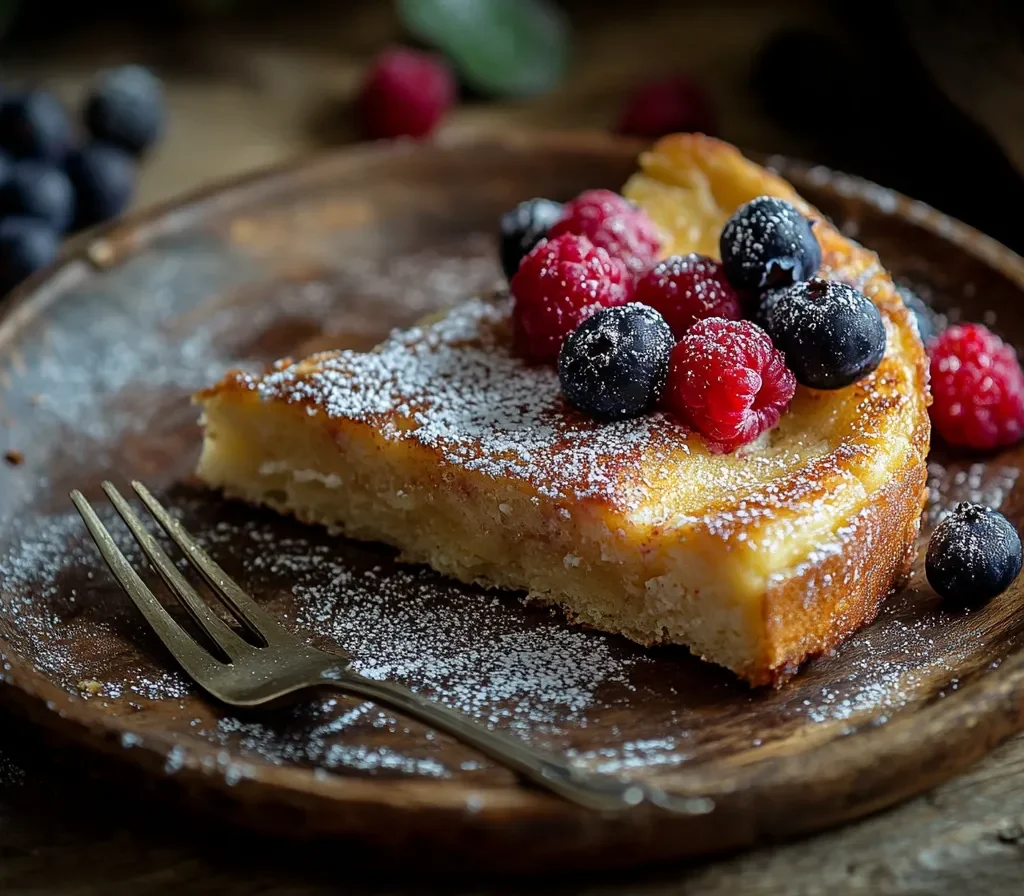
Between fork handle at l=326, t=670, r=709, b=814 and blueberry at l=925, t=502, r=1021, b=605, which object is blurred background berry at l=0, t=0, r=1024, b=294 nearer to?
blueberry at l=925, t=502, r=1021, b=605

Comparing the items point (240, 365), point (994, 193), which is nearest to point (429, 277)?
point (240, 365)

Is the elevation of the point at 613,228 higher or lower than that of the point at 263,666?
higher

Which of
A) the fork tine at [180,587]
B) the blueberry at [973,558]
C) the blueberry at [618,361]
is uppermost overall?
the blueberry at [618,361]

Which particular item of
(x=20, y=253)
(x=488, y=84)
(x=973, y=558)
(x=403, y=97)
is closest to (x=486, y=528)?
(x=973, y=558)

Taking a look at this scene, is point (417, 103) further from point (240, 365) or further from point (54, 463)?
point (54, 463)

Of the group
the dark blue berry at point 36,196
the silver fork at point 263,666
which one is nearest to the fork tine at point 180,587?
the silver fork at point 263,666

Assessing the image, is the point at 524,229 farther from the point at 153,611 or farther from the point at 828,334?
the point at 153,611

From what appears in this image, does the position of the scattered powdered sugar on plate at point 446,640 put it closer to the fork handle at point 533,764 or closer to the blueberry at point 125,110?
the fork handle at point 533,764
